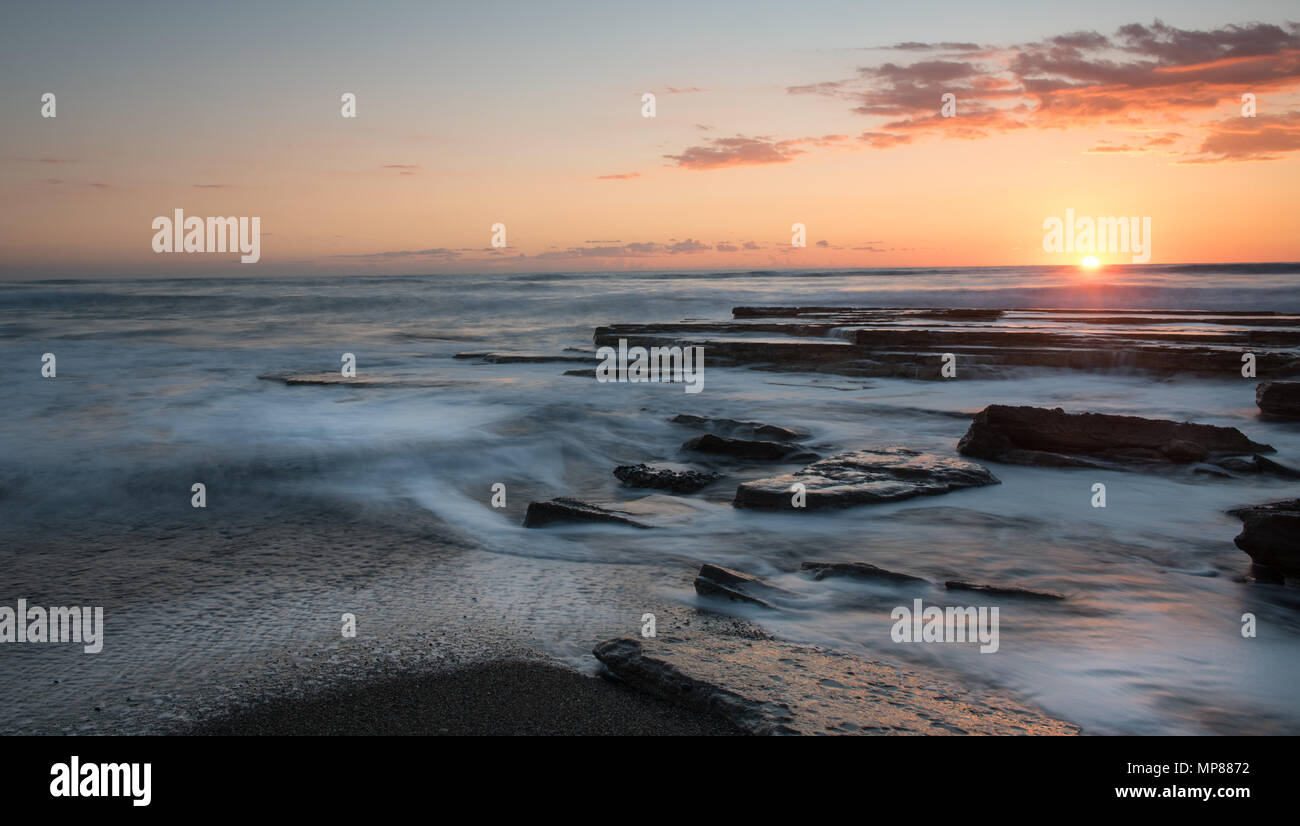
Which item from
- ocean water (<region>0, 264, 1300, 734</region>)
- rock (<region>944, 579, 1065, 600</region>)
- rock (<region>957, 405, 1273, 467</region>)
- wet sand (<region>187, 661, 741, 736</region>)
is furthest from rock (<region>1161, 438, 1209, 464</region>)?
wet sand (<region>187, 661, 741, 736</region>)

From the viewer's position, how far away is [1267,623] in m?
4.35

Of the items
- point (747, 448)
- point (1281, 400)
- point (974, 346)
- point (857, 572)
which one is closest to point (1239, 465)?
point (1281, 400)

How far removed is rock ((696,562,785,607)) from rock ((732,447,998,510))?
172 cm

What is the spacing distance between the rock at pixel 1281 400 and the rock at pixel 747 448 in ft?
19.6

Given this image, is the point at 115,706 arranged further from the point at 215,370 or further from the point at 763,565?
the point at 215,370

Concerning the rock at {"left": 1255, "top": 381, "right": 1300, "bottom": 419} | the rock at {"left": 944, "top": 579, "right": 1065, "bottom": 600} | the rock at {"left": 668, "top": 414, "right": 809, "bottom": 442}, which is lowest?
the rock at {"left": 944, "top": 579, "right": 1065, "bottom": 600}

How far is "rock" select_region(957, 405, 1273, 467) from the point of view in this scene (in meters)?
7.71

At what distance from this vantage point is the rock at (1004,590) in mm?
4629

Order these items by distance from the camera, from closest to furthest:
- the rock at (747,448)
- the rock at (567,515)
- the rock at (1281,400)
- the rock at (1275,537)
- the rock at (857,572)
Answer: the rock at (1275,537)
the rock at (857,572)
the rock at (567,515)
the rock at (747,448)
the rock at (1281,400)

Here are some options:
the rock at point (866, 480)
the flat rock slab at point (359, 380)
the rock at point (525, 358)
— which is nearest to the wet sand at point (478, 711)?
the rock at point (866, 480)

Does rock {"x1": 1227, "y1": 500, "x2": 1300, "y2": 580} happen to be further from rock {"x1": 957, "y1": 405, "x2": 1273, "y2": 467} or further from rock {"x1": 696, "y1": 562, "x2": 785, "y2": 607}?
rock {"x1": 957, "y1": 405, "x2": 1273, "y2": 467}

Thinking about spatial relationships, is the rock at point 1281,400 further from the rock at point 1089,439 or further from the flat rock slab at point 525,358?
the flat rock slab at point 525,358
